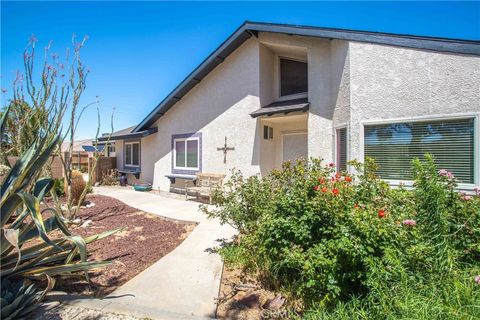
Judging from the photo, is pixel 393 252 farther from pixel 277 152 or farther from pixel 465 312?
pixel 277 152

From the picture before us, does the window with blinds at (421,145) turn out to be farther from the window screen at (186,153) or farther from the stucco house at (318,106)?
the window screen at (186,153)

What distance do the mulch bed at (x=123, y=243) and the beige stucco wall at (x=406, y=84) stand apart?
5.67 meters

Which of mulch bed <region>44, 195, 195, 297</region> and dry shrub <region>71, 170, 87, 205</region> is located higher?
dry shrub <region>71, 170, 87, 205</region>

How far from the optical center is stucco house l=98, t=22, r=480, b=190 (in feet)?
19.0

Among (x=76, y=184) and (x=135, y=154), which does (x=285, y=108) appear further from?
(x=135, y=154)

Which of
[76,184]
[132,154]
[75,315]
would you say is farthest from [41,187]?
[132,154]

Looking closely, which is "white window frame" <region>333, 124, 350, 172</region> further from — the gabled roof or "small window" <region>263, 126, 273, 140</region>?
"small window" <region>263, 126, 273, 140</region>

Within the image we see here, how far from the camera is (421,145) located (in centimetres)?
609

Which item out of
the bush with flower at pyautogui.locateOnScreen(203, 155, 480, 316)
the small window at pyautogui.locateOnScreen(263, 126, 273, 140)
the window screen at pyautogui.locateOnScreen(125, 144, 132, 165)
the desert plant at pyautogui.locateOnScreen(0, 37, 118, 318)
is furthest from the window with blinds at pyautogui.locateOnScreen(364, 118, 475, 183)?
the window screen at pyautogui.locateOnScreen(125, 144, 132, 165)

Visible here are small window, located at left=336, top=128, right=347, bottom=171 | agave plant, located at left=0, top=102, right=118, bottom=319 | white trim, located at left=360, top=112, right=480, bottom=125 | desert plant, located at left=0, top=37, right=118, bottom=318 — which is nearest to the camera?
desert plant, located at left=0, top=37, right=118, bottom=318

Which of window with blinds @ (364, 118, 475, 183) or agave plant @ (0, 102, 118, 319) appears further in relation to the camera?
window with blinds @ (364, 118, 475, 183)

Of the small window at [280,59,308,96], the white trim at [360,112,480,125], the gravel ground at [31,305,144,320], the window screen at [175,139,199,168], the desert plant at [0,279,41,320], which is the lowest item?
the gravel ground at [31,305,144,320]

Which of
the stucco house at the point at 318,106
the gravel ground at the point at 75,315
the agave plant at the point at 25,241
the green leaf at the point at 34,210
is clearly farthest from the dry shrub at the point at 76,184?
the green leaf at the point at 34,210

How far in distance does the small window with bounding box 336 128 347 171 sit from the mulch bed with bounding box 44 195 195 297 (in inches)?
196
